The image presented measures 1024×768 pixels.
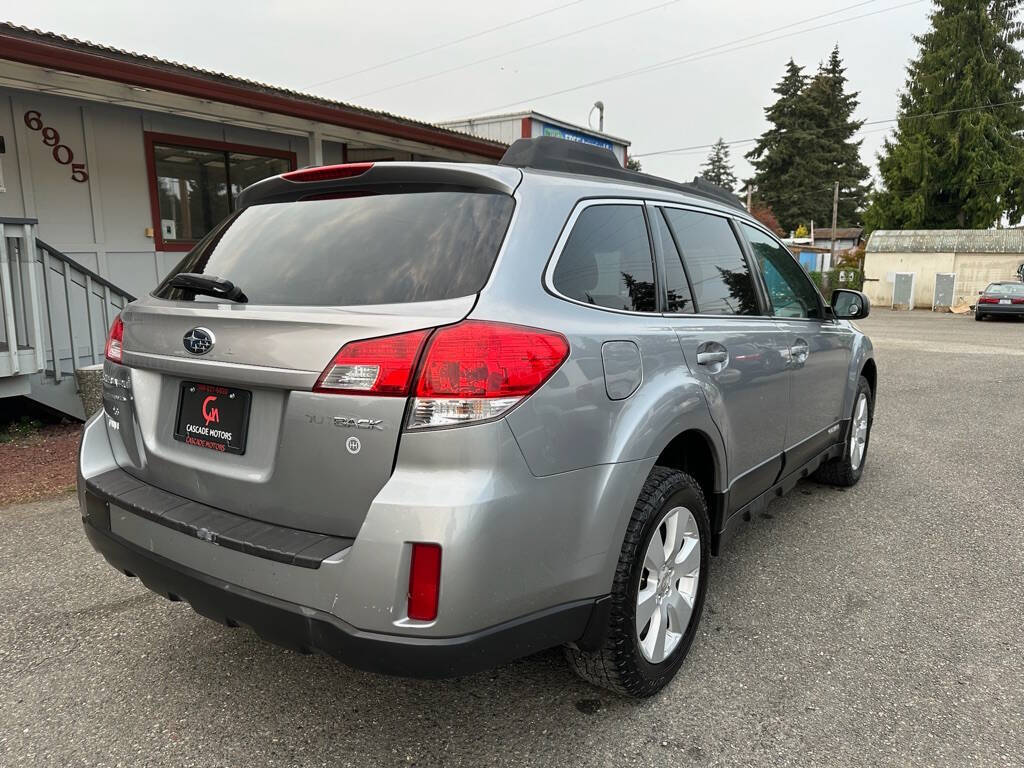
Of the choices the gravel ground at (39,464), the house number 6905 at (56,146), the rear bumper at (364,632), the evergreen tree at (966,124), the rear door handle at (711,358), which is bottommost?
the gravel ground at (39,464)

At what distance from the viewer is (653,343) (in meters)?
2.39

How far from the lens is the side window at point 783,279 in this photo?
3633 mm

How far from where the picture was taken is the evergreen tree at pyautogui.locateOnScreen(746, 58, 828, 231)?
2194 inches

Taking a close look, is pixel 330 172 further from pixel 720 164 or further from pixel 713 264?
pixel 720 164

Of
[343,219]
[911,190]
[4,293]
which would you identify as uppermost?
[911,190]

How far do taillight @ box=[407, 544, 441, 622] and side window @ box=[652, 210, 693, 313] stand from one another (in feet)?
4.56

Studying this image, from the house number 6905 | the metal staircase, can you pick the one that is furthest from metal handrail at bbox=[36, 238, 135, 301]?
the house number 6905

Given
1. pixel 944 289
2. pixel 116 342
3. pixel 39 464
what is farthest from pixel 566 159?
pixel 944 289

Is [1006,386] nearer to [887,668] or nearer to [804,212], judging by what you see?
[887,668]

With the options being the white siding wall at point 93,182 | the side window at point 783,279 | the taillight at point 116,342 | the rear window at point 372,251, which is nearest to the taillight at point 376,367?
the rear window at point 372,251

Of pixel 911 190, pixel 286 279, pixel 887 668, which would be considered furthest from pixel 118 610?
pixel 911 190

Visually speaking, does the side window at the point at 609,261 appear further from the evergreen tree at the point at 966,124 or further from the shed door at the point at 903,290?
the evergreen tree at the point at 966,124

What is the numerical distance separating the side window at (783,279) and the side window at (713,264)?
0.25 metres

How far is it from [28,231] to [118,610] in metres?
3.98
